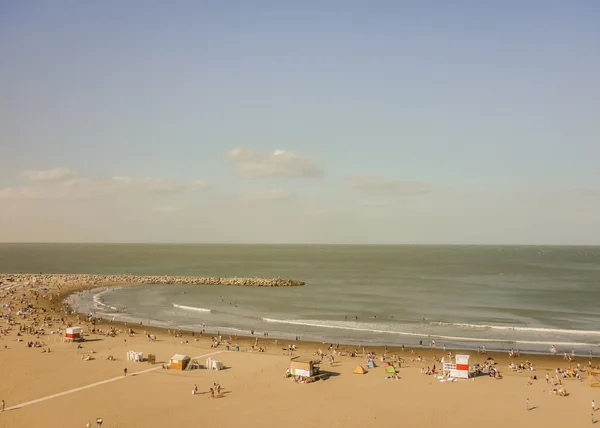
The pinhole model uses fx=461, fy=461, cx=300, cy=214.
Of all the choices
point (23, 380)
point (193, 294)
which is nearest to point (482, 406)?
point (23, 380)

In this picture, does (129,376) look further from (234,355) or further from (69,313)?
(69,313)

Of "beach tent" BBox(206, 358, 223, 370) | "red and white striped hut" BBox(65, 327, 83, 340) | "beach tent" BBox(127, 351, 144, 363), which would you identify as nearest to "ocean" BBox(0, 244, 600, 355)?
"red and white striped hut" BBox(65, 327, 83, 340)

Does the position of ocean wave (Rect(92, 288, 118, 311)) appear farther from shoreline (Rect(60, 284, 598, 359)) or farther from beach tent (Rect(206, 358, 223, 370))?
beach tent (Rect(206, 358, 223, 370))

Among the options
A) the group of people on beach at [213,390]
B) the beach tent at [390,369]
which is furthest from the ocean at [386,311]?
the group of people on beach at [213,390]

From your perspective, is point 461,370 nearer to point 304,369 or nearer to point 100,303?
point 304,369

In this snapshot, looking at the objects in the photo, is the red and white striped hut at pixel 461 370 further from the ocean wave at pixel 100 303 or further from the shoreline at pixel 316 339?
the ocean wave at pixel 100 303

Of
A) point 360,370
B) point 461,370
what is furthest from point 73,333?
point 461,370
